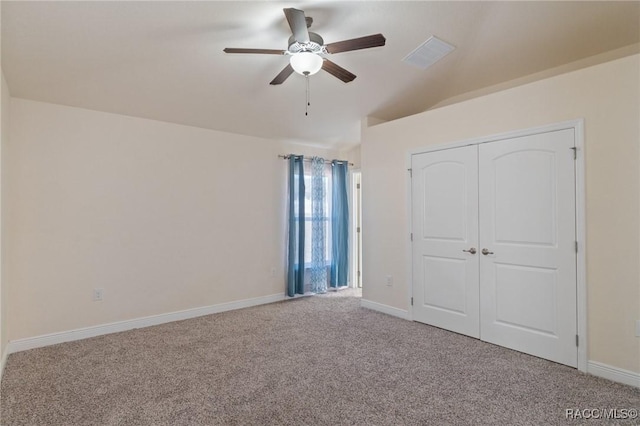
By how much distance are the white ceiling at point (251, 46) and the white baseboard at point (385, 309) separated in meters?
2.61

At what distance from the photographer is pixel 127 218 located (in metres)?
3.71

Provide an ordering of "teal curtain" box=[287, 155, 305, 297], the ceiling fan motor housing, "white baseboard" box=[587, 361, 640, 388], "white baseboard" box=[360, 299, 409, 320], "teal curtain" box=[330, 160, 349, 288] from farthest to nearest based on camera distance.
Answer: "teal curtain" box=[330, 160, 349, 288] → "teal curtain" box=[287, 155, 305, 297] → "white baseboard" box=[360, 299, 409, 320] → "white baseboard" box=[587, 361, 640, 388] → the ceiling fan motor housing

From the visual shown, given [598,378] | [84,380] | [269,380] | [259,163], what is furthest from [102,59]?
[598,378]

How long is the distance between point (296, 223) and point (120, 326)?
2584 mm

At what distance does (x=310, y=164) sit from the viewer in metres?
5.38

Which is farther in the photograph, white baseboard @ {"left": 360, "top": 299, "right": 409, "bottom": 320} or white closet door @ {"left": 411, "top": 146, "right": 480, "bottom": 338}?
white baseboard @ {"left": 360, "top": 299, "right": 409, "bottom": 320}

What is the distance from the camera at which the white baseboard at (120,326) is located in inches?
123

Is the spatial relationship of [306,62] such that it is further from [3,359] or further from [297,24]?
[3,359]

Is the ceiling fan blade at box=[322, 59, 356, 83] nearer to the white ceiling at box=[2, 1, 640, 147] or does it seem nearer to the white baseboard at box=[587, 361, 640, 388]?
the white ceiling at box=[2, 1, 640, 147]

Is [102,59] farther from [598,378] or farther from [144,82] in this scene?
[598,378]

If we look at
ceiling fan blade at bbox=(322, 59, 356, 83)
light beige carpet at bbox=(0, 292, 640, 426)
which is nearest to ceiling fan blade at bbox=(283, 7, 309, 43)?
ceiling fan blade at bbox=(322, 59, 356, 83)

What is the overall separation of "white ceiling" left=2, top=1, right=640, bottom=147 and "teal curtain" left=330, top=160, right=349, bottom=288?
1.57 m

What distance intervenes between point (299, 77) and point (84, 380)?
333 centimetres

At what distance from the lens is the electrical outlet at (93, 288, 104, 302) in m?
3.49
